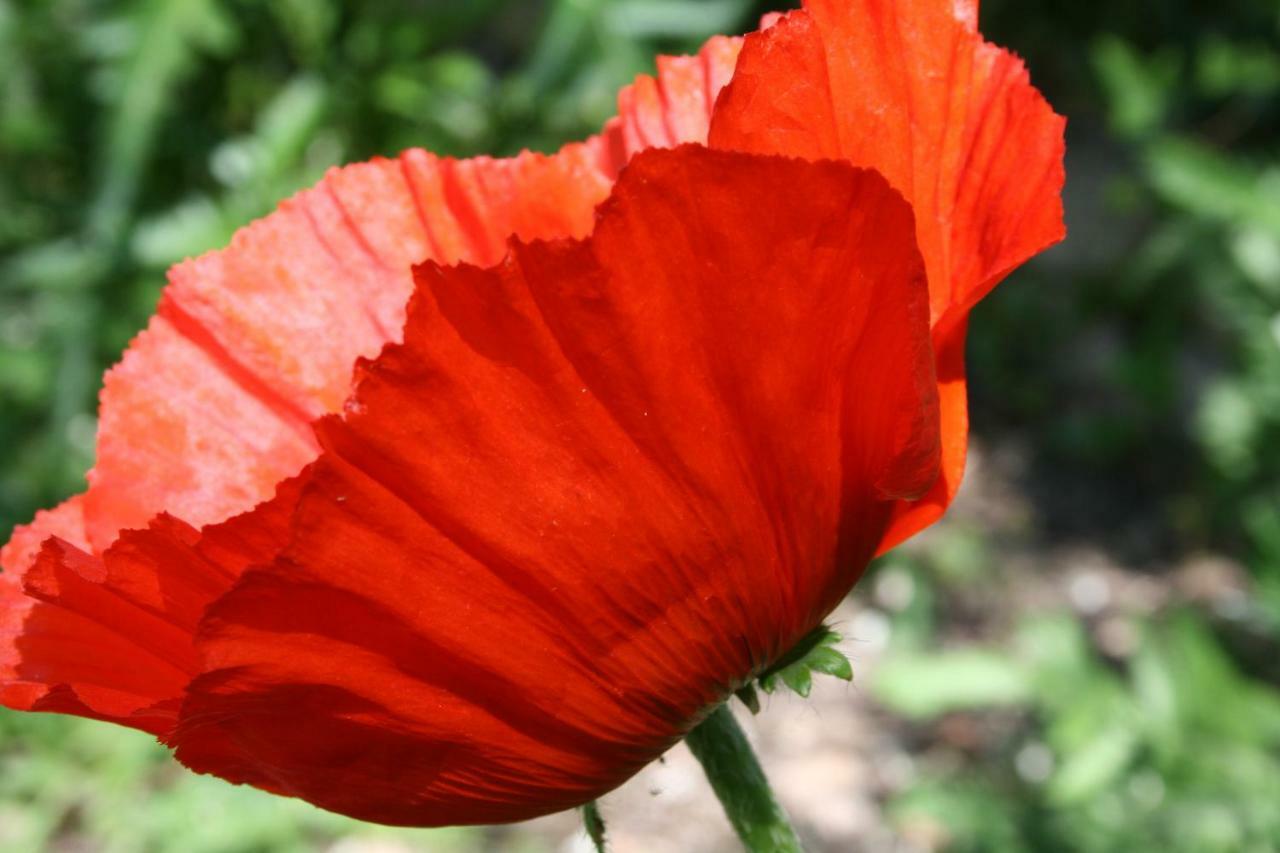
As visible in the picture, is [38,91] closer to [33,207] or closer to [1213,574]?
[33,207]

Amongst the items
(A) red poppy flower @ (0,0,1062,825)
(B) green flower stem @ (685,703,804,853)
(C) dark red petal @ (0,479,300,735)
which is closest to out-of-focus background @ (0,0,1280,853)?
(B) green flower stem @ (685,703,804,853)

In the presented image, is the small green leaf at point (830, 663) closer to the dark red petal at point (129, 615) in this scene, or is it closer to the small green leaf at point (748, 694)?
the small green leaf at point (748, 694)

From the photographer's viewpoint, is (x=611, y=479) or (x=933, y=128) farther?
(x=933, y=128)

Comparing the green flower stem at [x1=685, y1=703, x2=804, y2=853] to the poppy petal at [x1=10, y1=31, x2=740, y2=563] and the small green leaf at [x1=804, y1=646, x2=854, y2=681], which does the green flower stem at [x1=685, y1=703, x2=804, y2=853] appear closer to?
the small green leaf at [x1=804, y1=646, x2=854, y2=681]

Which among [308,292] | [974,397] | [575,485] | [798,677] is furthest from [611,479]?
[974,397]

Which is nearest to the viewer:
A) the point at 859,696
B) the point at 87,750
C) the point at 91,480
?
the point at 91,480

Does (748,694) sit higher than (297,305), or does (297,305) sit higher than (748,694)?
(297,305)

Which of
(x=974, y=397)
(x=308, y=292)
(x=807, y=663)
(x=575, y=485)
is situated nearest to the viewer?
(x=575, y=485)

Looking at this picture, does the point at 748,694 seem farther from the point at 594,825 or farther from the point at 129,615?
the point at 129,615

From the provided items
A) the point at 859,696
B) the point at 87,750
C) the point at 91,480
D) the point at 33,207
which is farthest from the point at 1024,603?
the point at 91,480
